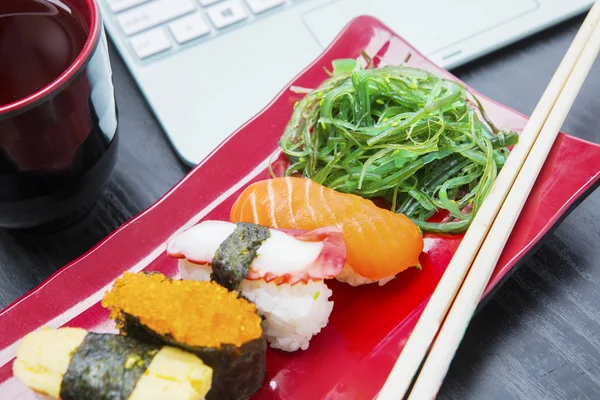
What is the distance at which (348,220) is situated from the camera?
4.65 feet

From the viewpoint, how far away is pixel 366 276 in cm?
141

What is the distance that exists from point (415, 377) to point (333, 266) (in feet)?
0.87

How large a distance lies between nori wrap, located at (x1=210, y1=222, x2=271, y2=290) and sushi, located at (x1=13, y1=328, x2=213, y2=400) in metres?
0.19

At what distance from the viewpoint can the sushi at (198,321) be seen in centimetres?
113

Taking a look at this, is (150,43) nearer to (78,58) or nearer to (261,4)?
(261,4)

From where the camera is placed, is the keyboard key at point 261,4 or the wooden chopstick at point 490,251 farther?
the keyboard key at point 261,4

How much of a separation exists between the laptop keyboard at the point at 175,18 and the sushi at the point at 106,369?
1047 mm

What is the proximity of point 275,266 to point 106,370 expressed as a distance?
370mm

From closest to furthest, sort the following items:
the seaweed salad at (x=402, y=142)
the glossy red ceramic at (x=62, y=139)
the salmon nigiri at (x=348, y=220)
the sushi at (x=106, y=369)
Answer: the sushi at (x=106, y=369) → the glossy red ceramic at (x=62, y=139) → the salmon nigiri at (x=348, y=220) → the seaweed salad at (x=402, y=142)

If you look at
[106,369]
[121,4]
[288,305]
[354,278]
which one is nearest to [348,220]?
[354,278]

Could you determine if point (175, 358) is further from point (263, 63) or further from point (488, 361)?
point (263, 63)

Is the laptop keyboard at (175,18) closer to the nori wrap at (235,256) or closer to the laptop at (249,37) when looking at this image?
the laptop at (249,37)

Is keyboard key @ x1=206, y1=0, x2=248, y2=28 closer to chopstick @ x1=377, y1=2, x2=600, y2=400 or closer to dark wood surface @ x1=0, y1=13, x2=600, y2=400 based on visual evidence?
dark wood surface @ x1=0, y1=13, x2=600, y2=400

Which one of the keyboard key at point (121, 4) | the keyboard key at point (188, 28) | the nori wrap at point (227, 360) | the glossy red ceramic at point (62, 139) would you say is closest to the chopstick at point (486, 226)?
the nori wrap at point (227, 360)
